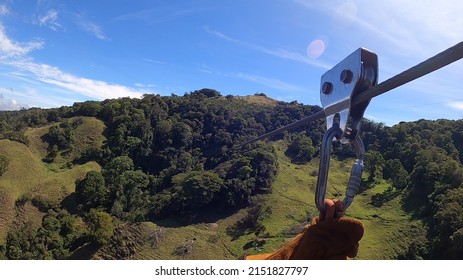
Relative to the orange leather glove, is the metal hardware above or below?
above

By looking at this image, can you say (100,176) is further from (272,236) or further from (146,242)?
(272,236)

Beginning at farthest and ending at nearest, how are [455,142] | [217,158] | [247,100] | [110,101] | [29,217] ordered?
[247,100], [110,101], [217,158], [455,142], [29,217]

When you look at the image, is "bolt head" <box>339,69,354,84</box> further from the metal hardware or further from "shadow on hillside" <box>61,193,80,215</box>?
"shadow on hillside" <box>61,193,80,215</box>

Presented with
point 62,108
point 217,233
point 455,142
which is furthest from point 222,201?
point 62,108

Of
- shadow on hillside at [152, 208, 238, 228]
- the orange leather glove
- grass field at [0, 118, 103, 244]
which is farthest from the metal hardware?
grass field at [0, 118, 103, 244]

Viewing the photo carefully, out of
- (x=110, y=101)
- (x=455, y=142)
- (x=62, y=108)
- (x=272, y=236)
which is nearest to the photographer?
(x=272, y=236)
